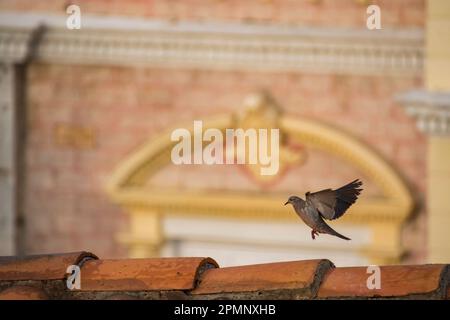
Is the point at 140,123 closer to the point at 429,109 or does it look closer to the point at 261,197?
the point at 261,197

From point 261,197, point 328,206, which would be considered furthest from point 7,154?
point 328,206

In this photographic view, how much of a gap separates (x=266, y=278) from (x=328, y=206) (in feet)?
3.51

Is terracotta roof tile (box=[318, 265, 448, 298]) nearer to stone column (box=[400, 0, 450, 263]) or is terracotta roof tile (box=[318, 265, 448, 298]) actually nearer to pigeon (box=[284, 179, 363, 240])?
pigeon (box=[284, 179, 363, 240])

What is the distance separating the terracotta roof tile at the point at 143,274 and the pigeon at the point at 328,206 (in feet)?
2.59

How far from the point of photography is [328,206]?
6766 mm

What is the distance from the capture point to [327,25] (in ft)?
48.9

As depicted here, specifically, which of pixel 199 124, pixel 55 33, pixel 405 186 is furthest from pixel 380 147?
pixel 55 33

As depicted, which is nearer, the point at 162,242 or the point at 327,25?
the point at 327,25

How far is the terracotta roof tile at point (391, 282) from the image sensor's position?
5.53 metres

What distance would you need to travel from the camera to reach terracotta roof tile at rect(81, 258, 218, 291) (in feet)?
19.0
